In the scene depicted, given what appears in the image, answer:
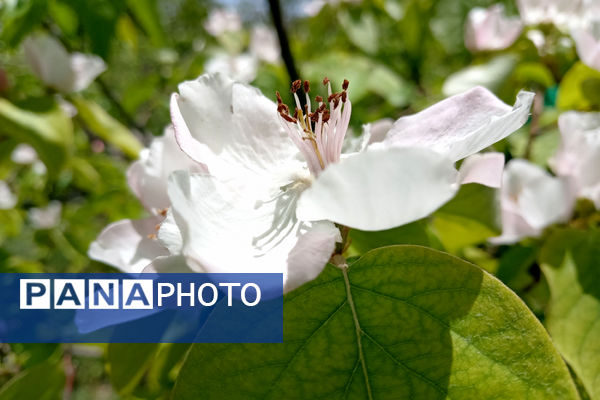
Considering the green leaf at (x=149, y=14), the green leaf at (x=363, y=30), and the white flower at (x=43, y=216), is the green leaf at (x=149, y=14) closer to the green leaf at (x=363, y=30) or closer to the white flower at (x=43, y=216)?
the green leaf at (x=363, y=30)

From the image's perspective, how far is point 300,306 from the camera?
1.47ft

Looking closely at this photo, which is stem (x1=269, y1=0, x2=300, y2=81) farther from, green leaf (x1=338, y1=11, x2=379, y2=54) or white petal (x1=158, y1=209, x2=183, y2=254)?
green leaf (x1=338, y1=11, x2=379, y2=54)

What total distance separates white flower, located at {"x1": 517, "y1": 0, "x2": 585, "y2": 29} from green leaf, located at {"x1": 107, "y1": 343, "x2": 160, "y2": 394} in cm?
93

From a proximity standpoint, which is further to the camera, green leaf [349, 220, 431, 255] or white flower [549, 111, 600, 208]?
white flower [549, 111, 600, 208]

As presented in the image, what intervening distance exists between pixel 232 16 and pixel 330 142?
7.73 ft

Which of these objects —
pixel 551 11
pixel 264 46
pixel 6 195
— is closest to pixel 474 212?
pixel 551 11

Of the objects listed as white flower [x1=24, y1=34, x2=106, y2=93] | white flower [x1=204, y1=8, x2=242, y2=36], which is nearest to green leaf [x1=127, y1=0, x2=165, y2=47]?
white flower [x1=24, y1=34, x2=106, y2=93]

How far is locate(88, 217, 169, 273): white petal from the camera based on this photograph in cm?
59

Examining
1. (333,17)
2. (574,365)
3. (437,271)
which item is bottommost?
(574,365)

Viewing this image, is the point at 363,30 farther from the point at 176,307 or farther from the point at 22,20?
the point at 176,307

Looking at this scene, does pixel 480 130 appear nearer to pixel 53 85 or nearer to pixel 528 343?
pixel 528 343

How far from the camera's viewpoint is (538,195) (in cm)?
76

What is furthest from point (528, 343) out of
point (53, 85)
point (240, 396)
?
point (53, 85)

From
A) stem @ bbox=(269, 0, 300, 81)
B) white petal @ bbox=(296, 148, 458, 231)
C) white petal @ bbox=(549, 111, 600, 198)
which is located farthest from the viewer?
stem @ bbox=(269, 0, 300, 81)
